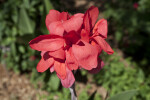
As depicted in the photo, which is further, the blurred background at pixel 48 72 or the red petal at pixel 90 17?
the blurred background at pixel 48 72

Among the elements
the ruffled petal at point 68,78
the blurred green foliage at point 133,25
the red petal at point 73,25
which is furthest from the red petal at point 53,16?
the blurred green foliage at point 133,25

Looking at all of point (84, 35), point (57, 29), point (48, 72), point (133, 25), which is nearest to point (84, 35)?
point (84, 35)

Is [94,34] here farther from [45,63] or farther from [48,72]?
[48,72]

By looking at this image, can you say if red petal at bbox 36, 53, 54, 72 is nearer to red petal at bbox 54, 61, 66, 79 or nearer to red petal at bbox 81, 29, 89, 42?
red petal at bbox 54, 61, 66, 79

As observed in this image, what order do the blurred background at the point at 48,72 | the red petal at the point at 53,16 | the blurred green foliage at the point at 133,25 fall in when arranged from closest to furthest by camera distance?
the red petal at the point at 53,16 < the blurred background at the point at 48,72 < the blurred green foliage at the point at 133,25

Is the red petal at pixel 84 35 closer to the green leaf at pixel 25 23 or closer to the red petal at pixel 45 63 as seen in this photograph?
the red petal at pixel 45 63

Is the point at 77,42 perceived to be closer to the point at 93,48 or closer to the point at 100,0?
the point at 93,48

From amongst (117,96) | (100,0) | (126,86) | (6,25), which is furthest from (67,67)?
(100,0)

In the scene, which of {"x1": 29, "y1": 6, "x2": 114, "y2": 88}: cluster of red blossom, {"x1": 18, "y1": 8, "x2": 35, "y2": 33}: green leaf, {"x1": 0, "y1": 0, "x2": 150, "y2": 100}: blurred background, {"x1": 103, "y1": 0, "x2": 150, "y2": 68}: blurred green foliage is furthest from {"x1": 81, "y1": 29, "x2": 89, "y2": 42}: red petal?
{"x1": 103, "y1": 0, "x2": 150, "y2": 68}: blurred green foliage
